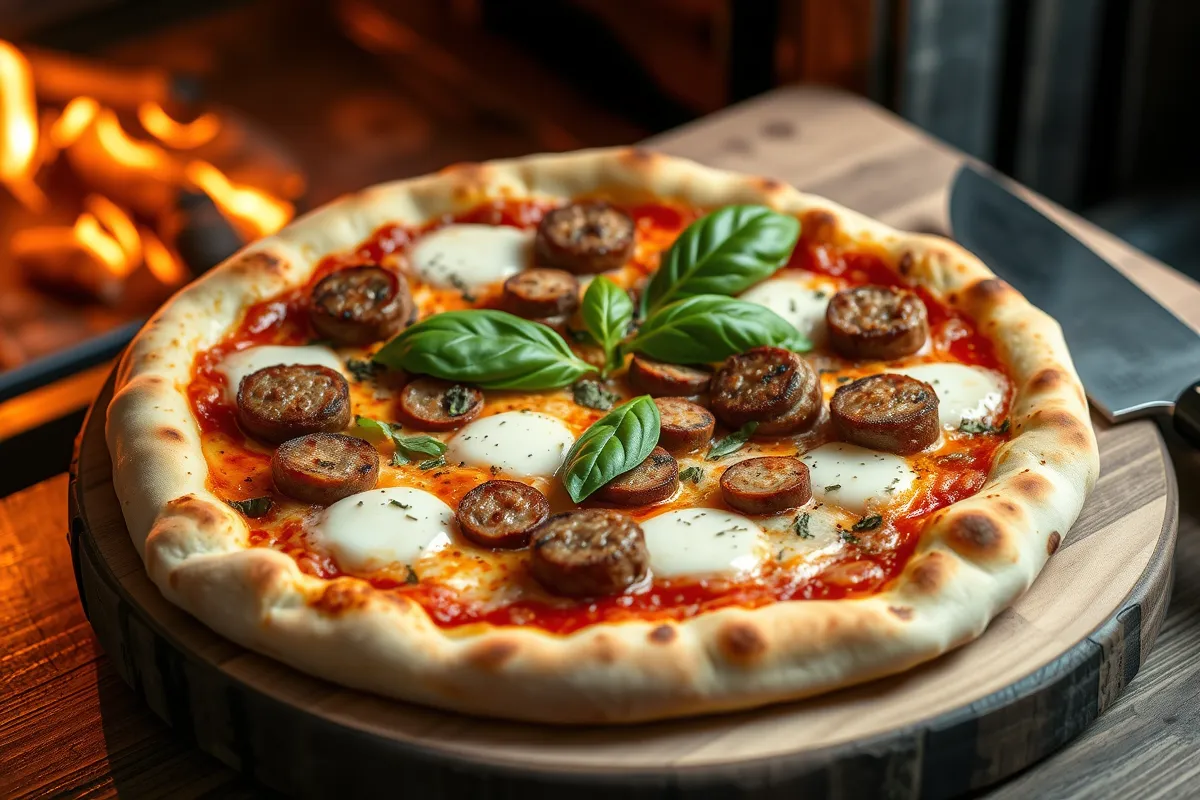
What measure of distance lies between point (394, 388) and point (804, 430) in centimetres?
97

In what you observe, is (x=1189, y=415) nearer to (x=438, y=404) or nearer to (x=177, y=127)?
(x=438, y=404)

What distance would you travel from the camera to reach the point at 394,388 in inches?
130

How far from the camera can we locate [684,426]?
305cm

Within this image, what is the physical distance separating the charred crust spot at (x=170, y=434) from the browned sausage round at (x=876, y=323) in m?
1.52

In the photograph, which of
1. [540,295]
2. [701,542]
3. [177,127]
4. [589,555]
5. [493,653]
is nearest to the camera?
[493,653]

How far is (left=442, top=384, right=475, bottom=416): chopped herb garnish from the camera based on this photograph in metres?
3.16

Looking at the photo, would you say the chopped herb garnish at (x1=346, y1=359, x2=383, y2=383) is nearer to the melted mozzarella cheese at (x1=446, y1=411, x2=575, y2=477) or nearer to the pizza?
the pizza

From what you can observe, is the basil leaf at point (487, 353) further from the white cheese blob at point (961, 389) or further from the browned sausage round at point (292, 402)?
the white cheese blob at point (961, 389)

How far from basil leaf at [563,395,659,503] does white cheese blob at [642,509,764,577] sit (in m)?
0.13

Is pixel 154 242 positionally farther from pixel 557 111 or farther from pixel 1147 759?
pixel 1147 759

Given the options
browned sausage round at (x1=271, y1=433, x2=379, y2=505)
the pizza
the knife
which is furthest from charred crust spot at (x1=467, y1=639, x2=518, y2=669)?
the knife

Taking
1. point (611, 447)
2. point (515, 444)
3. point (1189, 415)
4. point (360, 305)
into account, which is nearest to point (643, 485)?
point (611, 447)

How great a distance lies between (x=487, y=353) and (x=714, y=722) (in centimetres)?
110

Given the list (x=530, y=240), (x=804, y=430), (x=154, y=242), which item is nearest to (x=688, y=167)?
(x=530, y=240)
